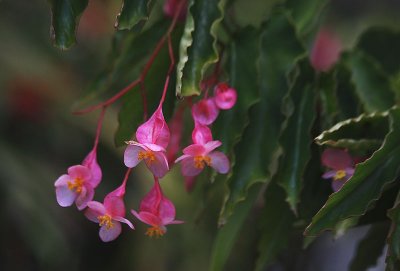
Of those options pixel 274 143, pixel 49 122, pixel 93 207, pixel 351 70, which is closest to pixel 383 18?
pixel 49 122

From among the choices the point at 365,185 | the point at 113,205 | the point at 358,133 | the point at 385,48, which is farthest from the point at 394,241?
the point at 385,48

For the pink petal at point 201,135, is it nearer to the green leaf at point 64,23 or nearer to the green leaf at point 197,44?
the green leaf at point 197,44

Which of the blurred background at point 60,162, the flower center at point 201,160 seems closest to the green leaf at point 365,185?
the flower center at point 201,160

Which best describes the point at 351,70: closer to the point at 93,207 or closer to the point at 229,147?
the point at 229,147

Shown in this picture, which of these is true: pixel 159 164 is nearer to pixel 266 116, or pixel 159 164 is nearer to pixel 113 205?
pixel 113 205

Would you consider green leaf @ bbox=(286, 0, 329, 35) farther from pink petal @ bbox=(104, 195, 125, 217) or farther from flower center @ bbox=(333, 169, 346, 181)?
pink petal @ bbox=(104, 195, 125, 217)

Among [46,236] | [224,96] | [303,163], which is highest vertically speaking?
[224,96]

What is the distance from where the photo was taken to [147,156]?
749 millimetres

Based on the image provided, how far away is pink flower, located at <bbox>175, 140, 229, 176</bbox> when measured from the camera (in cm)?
78

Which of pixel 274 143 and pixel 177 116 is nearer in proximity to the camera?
pixel 274 143

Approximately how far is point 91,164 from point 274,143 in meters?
0.21

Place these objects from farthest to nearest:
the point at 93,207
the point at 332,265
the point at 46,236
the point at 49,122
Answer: the point at 49,122
the point at 332,265
the point at 46,236
the point at 93,207

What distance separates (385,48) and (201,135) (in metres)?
0.48

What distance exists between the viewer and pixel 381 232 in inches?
39.2
